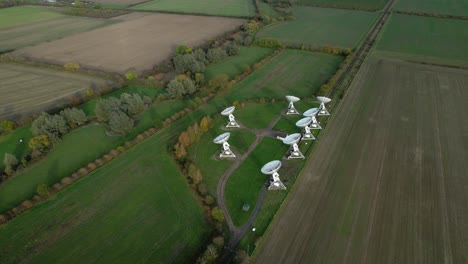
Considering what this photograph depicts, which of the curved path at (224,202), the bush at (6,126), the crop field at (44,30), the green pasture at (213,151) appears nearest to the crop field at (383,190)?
the curved path at (224,202)

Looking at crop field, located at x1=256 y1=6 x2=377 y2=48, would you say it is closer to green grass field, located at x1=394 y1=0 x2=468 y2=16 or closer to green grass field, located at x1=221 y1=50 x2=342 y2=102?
green grass field, located at x1=221 y1=50 x2=342 y2=102

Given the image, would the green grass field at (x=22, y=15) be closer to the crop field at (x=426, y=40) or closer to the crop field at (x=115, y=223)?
the crop field at (x=115, y=223)

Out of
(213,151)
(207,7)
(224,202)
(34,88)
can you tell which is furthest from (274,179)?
(207,7)

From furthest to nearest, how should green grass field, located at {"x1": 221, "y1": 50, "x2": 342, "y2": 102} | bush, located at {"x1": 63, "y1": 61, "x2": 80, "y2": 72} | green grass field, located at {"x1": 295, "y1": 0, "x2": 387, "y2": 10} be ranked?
green grass field, located at {"x1": 295, "y1": 0, "x2": 387, "y2": 10} < bush, located at {"x1": 63, "y1": 61, "x2": 80, "y2": 72} < green grass field, located at {"x1": 221, "y1": 50, "x2": 342, "y2": 102}

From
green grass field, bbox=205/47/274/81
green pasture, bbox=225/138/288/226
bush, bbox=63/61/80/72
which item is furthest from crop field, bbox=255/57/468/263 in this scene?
bush, bbox=63/61/80/72

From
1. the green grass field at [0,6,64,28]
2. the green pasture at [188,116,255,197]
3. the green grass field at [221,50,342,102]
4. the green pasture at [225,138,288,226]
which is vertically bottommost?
the green pasture at [225,138,288,226]

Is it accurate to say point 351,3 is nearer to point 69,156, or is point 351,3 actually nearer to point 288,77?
point 288,77
